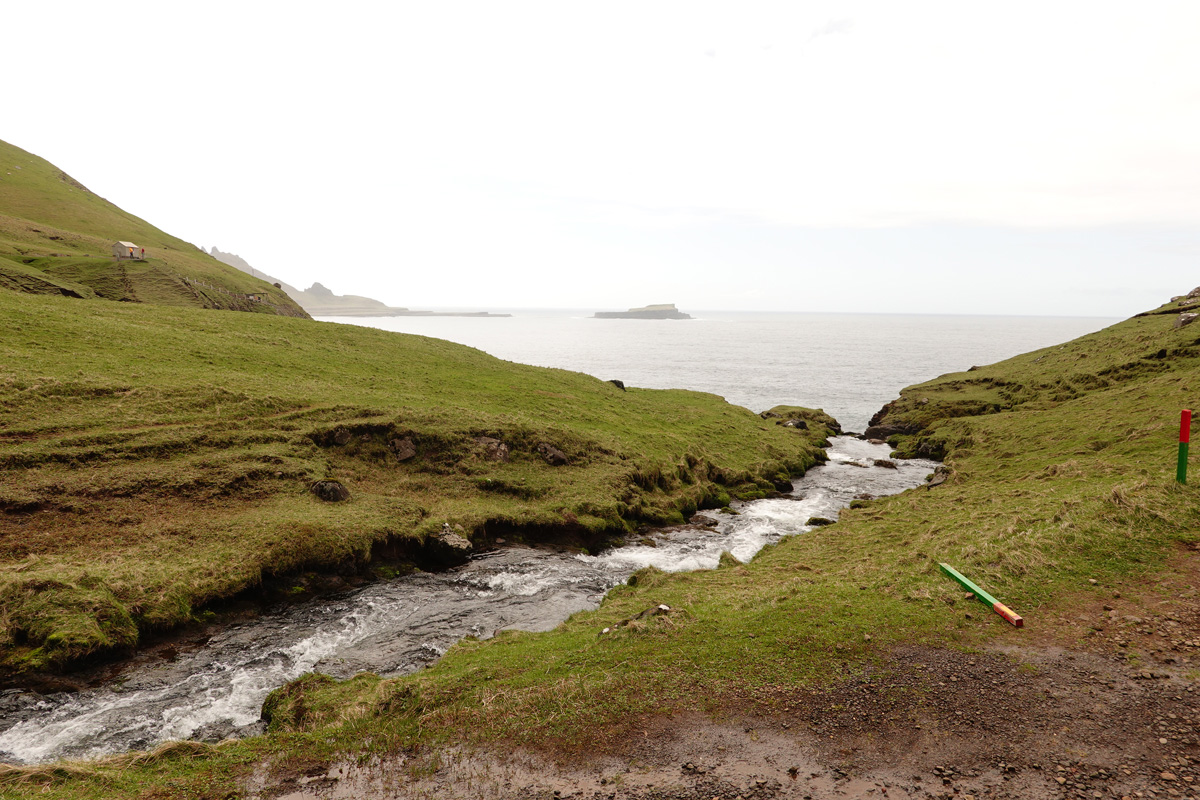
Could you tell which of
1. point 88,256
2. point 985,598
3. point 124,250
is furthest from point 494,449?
point 88,256

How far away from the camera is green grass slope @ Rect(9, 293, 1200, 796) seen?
13320mm

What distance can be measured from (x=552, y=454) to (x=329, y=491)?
15.3 metres

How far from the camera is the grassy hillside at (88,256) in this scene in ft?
206

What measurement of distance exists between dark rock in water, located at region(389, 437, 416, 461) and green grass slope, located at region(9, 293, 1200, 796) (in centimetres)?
1931

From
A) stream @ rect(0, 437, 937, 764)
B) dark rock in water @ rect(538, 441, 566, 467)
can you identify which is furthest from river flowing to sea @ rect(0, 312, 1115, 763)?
dark rock in water @ rect(538, 441, 566, 467)

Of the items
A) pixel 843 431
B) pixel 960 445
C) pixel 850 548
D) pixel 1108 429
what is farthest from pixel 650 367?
pixel 850 548

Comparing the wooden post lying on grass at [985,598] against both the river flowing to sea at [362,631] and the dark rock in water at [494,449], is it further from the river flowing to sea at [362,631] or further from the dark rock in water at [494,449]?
the dark rock in water at [494,449]

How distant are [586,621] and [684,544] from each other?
13966 millimetres

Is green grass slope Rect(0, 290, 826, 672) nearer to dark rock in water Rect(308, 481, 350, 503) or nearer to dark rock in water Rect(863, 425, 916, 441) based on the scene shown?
dark rock in water Rect(308, 481, 350, 503)

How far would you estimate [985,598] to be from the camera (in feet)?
54.4

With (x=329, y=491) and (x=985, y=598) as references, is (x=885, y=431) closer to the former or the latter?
(x=985, y=598)

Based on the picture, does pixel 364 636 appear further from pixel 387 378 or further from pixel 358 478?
pixel 387 378

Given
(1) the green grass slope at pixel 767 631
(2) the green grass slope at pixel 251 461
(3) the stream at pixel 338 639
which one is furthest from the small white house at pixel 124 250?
(1) the green grass slope at pixel 767 631

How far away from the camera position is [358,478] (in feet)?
114
